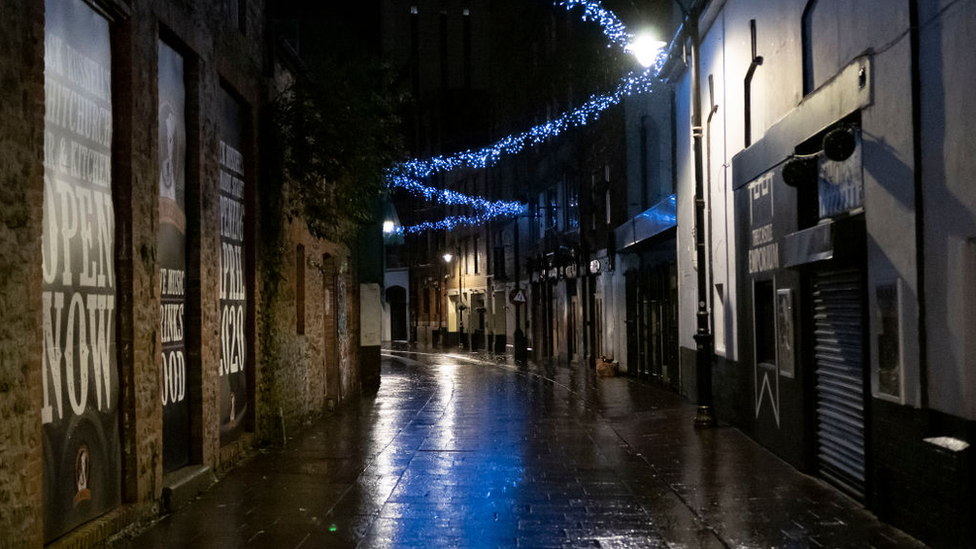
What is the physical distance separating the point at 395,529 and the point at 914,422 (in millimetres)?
3997

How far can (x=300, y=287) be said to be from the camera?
51.2ft

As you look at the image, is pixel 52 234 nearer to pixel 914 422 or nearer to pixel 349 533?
pixel 349 533

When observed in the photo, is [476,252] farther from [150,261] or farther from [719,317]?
Answer: [150,261]

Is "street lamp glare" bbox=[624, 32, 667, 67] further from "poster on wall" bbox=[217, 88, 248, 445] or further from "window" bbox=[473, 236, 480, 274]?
"window" bbox=[473, 236, 480, 274]

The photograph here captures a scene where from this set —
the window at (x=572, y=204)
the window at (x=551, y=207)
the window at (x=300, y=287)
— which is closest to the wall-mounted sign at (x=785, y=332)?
the window at (x=300, y=287)

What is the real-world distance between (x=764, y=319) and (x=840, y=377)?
3085 millimetres

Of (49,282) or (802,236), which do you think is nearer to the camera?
(49,282)

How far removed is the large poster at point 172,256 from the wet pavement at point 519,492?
736mm

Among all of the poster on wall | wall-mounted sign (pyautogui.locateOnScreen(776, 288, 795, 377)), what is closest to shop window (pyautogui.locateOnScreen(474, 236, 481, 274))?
the poster on wall

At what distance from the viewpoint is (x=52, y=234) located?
21.7 ft

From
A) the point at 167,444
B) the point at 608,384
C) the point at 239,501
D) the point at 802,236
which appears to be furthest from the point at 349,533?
the point at 608,384

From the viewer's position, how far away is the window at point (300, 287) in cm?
1545

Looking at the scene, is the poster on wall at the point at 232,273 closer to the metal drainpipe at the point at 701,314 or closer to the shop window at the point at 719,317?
the metal drainpipe at the point at 701,314

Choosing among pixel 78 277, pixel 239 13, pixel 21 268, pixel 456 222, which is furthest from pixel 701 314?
pixel 456 222
